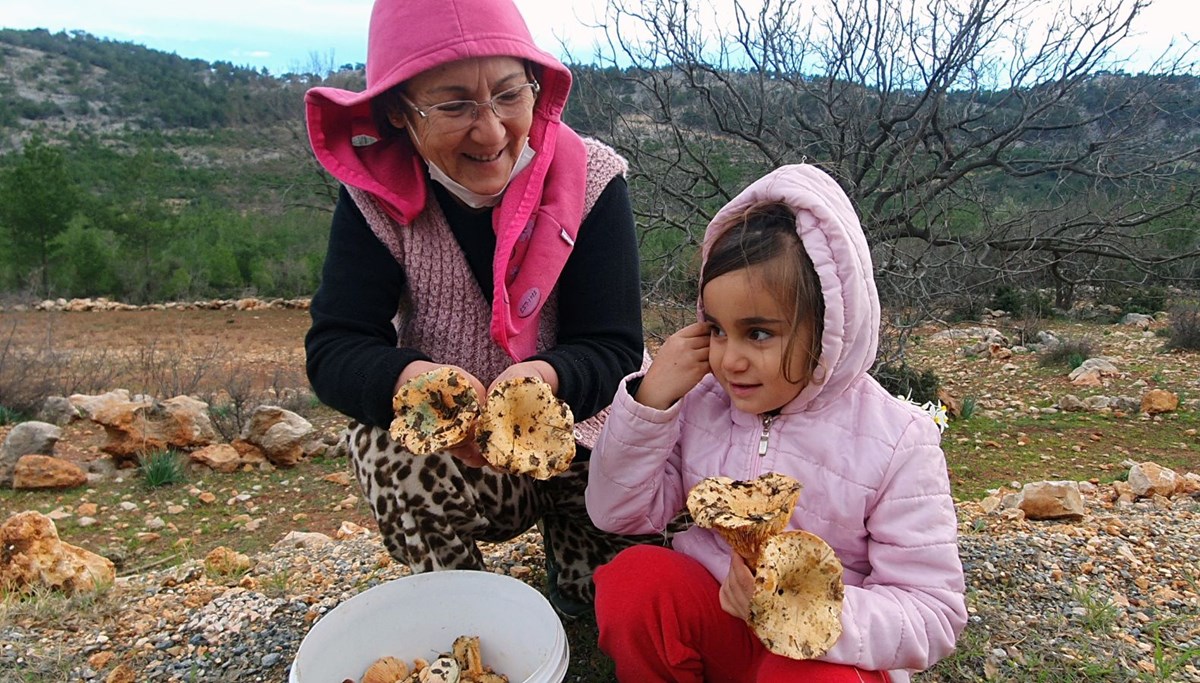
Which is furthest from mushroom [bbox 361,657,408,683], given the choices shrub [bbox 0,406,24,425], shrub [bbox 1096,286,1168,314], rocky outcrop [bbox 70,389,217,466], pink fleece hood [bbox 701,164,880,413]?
shrub [bbox 1096,286,1168,314]

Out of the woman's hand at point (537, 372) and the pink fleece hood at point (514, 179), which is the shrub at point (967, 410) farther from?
the woman's hand at point (537, 372)

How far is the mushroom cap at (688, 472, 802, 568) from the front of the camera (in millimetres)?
1293

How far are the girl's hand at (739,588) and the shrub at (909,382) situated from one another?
5118mm

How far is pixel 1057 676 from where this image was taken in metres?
1.88

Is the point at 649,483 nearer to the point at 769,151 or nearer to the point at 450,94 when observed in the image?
the point at 450,94

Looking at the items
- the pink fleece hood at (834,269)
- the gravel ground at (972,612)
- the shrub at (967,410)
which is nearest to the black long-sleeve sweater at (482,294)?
the pink fleece hood at (834,269)

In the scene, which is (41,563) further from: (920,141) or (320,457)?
(920,141)

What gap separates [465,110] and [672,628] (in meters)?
1.15

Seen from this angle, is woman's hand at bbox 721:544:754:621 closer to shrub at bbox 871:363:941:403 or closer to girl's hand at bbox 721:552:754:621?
girl's hand at bbox 721:552:754:621

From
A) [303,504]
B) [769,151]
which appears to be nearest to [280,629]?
[303,504]

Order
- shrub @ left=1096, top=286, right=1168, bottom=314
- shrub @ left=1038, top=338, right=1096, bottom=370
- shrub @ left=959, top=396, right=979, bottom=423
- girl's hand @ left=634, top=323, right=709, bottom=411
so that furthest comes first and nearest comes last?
shrub @ left=1096, top=286, right=1168, bottom=314, shrub @ left=1038, top=338, right=1096, bottom=370, shrub @ left=959, top=396, right=979, bottom=423, girl's hand @ left=634, top=323, right=709, bottom=411

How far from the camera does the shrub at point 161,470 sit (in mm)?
4777

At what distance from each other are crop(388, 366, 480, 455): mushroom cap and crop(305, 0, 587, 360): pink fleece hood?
0.34m

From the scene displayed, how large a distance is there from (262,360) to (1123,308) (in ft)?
41.6
